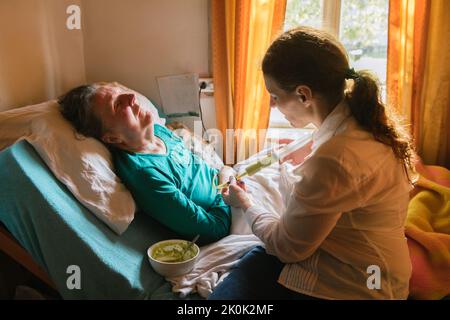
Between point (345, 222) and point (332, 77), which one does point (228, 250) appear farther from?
point (332, 77)

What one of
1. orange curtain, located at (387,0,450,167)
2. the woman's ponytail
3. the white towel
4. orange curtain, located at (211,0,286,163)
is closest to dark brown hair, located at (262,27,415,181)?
the woman's ponytail

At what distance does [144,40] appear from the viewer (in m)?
2.14

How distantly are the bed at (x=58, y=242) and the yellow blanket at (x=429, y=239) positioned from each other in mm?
703

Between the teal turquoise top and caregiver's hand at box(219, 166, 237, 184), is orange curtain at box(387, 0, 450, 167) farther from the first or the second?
the teal turquoise top

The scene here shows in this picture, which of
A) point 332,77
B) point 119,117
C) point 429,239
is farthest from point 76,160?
point 429,239

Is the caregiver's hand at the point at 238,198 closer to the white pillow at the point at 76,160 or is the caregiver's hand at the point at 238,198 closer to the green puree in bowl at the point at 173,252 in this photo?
the green puree in bowl at the point at 173,252

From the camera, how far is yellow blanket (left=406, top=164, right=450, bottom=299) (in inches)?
49.0

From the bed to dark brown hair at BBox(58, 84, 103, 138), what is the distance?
260 millimetres

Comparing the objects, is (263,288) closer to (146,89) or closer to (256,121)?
(256,121)

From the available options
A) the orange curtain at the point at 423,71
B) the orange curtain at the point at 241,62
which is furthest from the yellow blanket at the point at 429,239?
the orange curtain at the point at 241,62

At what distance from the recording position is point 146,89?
86.8 inches

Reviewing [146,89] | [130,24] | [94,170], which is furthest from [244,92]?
[94,170]

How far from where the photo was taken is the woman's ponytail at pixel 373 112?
0.97 meters
